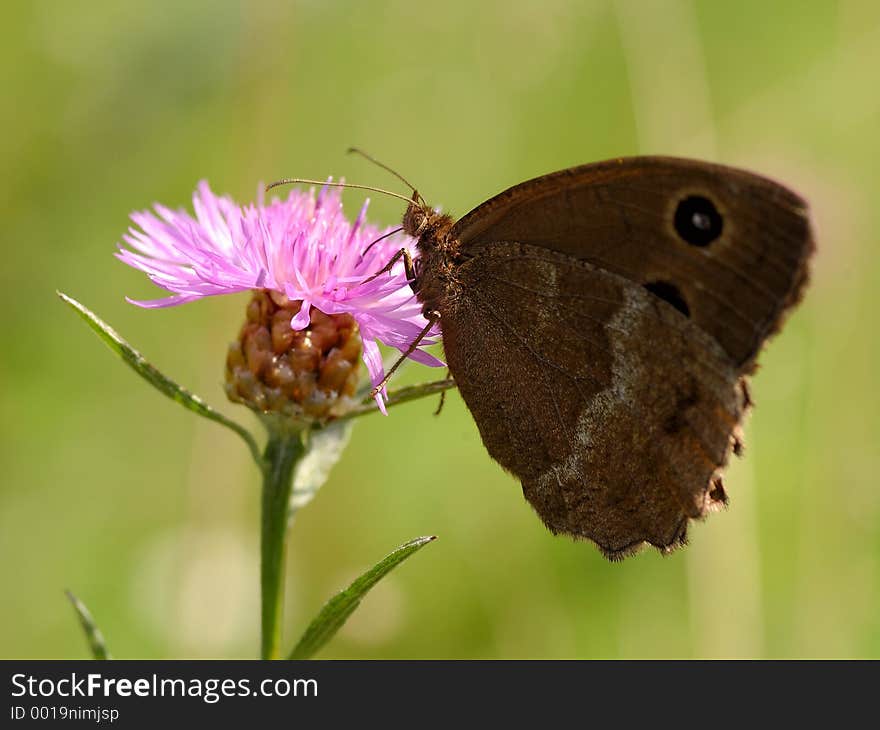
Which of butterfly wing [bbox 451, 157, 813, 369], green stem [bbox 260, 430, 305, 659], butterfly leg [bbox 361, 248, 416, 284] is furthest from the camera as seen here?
butterfly leg [bbox 361, 248, 416, 284]

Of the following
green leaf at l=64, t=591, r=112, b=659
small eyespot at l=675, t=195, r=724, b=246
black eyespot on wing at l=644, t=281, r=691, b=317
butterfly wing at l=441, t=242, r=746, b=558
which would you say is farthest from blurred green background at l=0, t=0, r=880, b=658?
small eyespot at l=675, t=195, r=724, b=246

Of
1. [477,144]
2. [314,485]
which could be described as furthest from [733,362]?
[477,144]

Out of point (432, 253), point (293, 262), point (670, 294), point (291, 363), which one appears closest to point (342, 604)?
point (291, 363)

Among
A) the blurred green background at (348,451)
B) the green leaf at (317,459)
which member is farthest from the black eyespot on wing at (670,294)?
the blurred green background at (348,451)

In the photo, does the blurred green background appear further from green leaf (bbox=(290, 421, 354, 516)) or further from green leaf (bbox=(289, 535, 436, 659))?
green leaf (bbox=(289, 535, 436, 659))

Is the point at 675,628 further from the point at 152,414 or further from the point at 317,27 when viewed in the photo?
the point at 317,27

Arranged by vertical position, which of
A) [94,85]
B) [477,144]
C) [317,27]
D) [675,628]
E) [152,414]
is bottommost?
[675,628]
